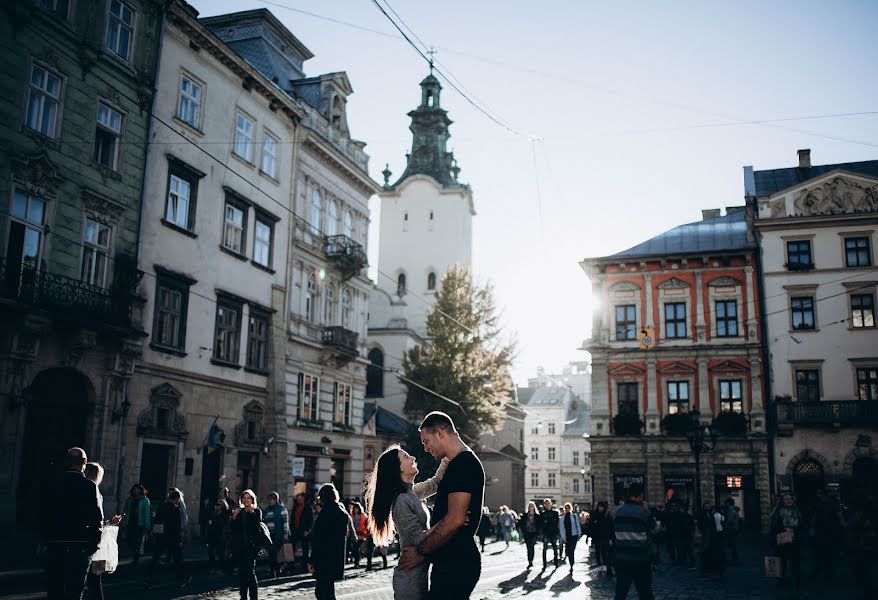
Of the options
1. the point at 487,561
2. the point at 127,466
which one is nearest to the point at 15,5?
the point at 127,466

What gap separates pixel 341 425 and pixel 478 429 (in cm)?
1089

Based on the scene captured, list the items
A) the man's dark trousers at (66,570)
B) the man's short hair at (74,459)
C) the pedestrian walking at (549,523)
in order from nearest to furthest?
the man's dark trousers at (66,570) < the man's short hair at (74,459) < the pedestrian walking at (549,523)

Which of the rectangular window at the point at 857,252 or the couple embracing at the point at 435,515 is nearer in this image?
the couple embracing at the point at 435,515

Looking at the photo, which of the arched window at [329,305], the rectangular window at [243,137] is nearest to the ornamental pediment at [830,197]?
the arched window at [329,305]

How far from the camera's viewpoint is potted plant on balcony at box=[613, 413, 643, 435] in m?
43.1

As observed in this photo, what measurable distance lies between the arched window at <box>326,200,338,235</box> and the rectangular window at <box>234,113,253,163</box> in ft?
21.1

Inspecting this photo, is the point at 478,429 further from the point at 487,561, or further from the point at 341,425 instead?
the point at 487,561

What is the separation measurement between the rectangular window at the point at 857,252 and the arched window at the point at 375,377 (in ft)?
96.2

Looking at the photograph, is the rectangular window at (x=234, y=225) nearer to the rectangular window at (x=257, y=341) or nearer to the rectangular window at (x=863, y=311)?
the rectangular window at (x=257, y=341)

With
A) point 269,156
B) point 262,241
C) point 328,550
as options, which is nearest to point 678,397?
point 262,241

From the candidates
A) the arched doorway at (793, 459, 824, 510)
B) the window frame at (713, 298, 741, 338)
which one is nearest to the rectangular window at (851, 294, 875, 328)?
the window frame at (713, 298, 741, 338)

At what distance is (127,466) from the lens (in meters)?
23.3

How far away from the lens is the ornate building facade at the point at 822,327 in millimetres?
39406

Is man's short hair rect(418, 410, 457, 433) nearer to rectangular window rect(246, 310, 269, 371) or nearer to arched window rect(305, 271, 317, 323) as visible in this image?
rectangular window rect(246, 310, 269, 371)
